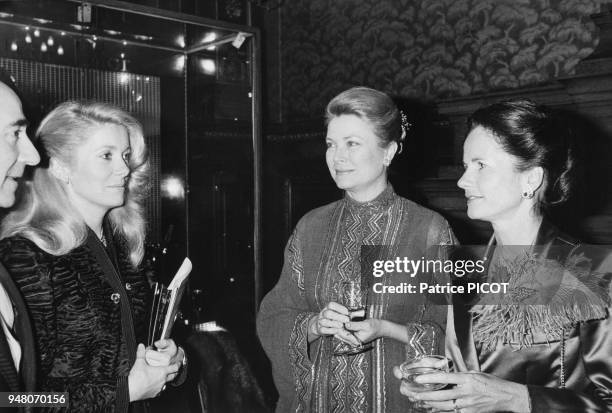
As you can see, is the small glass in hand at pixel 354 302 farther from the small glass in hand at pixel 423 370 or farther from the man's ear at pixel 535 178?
the man's ear at pixel 535 178

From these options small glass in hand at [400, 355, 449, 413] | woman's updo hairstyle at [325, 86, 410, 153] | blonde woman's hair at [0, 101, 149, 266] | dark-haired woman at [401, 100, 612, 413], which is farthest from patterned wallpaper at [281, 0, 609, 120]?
blonde woman's hair at [0, 101, 149, 266]

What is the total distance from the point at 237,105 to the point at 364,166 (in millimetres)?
994

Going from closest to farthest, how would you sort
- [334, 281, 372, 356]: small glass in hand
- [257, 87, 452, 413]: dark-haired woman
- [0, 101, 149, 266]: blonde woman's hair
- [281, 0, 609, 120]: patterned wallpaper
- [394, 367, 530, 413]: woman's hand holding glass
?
[394, 367, 530, 413]: woman's hand holding glass, [0, 101, 149, 266]: blonde woman's hair, [334, 281, 372, 356]: small glass in hand, [257, 87, 452, 413]: dark-haired woman, [281, 0, 609, 120]: patterned wallpaper

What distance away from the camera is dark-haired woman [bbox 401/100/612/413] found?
101 cm

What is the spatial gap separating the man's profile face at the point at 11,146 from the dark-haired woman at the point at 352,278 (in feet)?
2.24

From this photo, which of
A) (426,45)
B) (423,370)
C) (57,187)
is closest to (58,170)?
(57,187)

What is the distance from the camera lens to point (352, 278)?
1.40m

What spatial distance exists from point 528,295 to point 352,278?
423mm

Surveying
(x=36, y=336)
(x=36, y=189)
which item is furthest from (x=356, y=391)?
(x=36, y=189)

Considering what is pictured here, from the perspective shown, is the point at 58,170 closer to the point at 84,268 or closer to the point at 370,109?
the point at 84,268

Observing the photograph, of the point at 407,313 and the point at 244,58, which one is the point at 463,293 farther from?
the point at 244,58

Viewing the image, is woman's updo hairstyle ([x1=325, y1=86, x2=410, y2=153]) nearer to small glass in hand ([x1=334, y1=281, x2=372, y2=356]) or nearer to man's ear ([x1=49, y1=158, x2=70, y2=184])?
small glass in hand ([x1=334, y1=281, x2=372, y2=356])

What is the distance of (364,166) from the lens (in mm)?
1410

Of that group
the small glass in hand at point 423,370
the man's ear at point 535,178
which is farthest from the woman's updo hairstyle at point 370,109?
the small glass in hand at point 423,370
